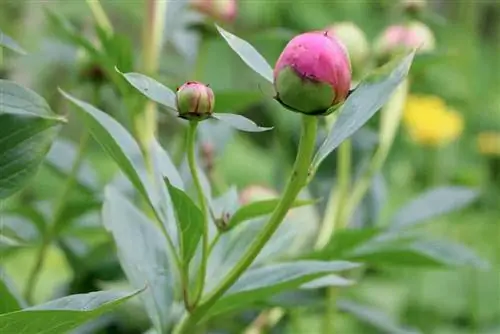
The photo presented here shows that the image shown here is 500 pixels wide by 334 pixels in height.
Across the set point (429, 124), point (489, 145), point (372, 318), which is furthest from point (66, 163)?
point (489, 145)

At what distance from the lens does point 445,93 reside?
7.06 ft

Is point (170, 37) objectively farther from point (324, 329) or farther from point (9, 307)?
point (9, 307)

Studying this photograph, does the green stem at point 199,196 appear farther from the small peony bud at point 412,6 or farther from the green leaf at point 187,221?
the small peony bud at point 412,6

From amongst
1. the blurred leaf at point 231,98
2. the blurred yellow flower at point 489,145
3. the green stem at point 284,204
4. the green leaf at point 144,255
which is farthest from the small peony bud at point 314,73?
the blurred yellow flower at point 489,145

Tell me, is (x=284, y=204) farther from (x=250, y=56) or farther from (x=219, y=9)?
(x=219, y=9)

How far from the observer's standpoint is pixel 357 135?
0.70 meters

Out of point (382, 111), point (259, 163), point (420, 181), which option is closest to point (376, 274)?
point (420, 181)

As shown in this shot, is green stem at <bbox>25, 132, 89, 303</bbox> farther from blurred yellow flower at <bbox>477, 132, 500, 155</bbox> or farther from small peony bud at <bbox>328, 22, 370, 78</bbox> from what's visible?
blurred yellow flower at <bbox>477, 132, 500, 155</bbox>

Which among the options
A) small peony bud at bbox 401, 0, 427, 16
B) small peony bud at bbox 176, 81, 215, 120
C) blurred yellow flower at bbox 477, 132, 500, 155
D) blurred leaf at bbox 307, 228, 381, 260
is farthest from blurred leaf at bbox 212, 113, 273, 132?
blurred yellow flower at bbox 477, 132, 500, 155

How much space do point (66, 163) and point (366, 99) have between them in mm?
349

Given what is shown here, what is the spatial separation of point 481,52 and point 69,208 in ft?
6.36

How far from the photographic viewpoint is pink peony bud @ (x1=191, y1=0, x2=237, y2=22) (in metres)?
0.63

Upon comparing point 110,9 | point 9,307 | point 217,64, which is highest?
point 9,307

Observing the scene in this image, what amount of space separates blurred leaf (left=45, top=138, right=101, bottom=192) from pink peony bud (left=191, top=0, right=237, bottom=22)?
0.43 ft
